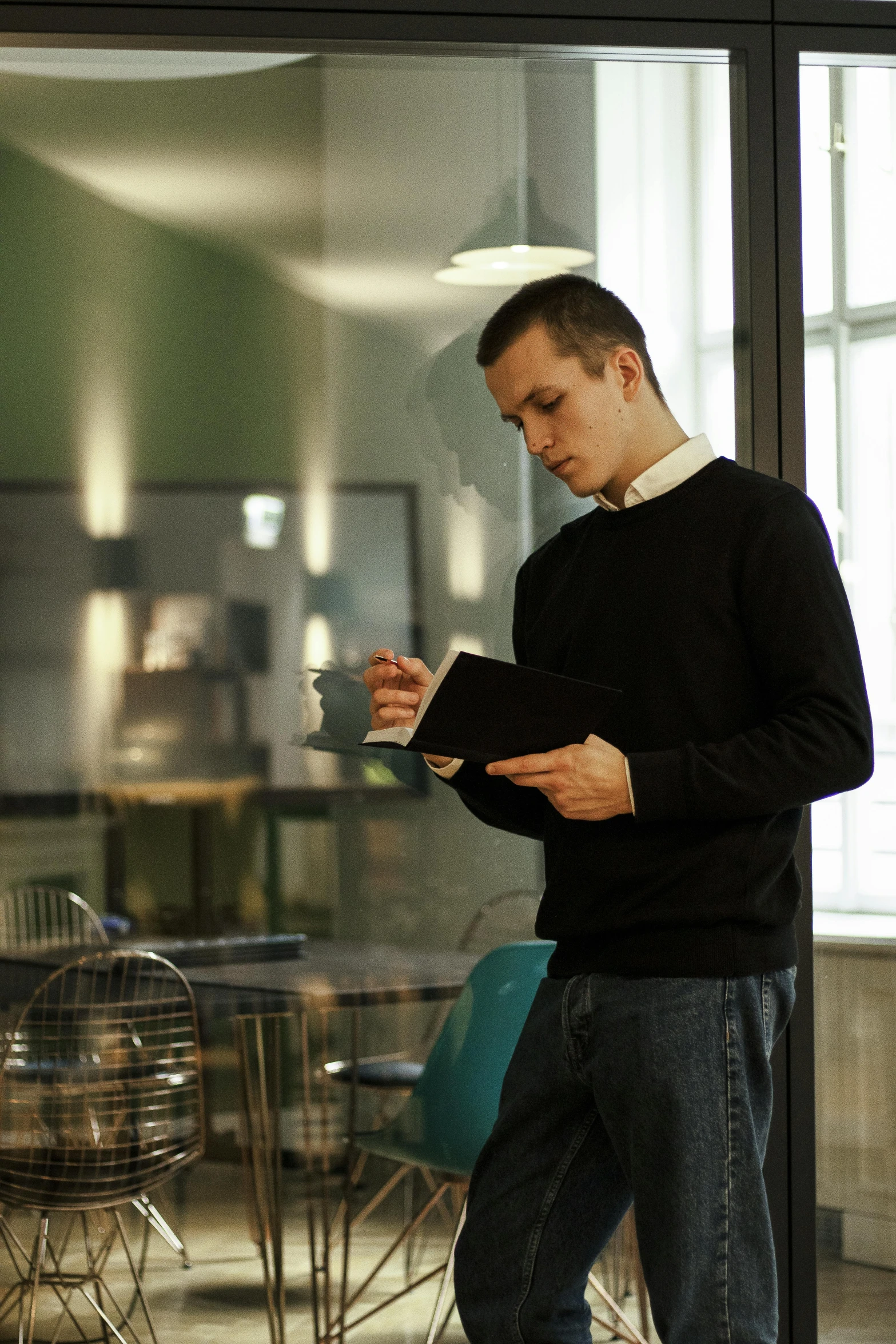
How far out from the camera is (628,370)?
198 centimetres

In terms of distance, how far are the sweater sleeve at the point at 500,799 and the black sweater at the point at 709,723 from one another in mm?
158

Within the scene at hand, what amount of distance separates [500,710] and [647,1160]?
0.58m

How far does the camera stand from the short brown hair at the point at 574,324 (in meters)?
1.96

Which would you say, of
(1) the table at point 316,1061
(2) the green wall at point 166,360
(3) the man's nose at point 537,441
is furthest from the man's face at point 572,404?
(1) the table at point 316,1061

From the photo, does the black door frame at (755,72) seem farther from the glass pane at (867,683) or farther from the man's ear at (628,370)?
the man's ear at (628,370)

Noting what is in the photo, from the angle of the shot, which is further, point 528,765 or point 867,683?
point 867,683

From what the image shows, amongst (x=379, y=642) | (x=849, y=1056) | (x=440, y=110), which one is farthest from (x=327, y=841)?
(x=440, y=110)

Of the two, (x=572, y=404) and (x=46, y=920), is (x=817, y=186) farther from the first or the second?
(x=46, y=920)

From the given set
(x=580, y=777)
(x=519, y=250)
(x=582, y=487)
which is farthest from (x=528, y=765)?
(x=519, y=250)

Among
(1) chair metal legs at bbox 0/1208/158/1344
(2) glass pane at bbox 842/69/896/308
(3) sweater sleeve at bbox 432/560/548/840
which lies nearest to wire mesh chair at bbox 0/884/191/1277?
(1) chair metal legs at bbox 0/1208/158/1344

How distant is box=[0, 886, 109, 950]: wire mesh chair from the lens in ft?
9.01

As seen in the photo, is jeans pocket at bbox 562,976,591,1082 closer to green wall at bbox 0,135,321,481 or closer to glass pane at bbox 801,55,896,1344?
glass pane at bbox 801,55,896,1344

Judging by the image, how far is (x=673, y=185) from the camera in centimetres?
272

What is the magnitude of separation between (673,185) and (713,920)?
1.54m
